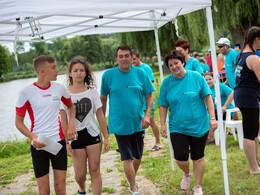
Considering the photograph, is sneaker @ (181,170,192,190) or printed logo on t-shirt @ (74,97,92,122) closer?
printed logo on t-shirt @ (74,97,92,122)

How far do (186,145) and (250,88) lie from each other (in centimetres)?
114

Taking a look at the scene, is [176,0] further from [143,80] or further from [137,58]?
[137,58]

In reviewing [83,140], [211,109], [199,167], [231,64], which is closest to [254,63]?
[211,109]

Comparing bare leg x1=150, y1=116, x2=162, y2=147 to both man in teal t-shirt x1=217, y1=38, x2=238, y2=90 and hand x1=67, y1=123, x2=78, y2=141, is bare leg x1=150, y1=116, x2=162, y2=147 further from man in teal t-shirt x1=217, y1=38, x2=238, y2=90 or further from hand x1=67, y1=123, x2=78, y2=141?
hand x1=67, y1=123, x2=78, y2=141

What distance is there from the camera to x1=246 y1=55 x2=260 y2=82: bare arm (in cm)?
381

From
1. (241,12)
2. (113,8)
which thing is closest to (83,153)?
(113,8)

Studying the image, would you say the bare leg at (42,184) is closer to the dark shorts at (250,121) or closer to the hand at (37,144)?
the hand at (37,144)

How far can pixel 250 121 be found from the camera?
4.18 metres

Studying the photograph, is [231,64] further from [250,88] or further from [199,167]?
[199,167]

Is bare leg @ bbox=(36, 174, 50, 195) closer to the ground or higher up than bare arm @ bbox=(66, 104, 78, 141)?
closer to the ground

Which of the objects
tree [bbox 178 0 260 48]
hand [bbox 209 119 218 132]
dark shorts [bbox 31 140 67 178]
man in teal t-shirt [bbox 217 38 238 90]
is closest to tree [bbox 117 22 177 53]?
tree [bbox 178 0 260 48]

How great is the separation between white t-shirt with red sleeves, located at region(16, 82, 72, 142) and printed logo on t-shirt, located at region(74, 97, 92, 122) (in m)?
0.43

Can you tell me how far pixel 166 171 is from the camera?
5.07m

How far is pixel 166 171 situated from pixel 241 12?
860 centimetres
